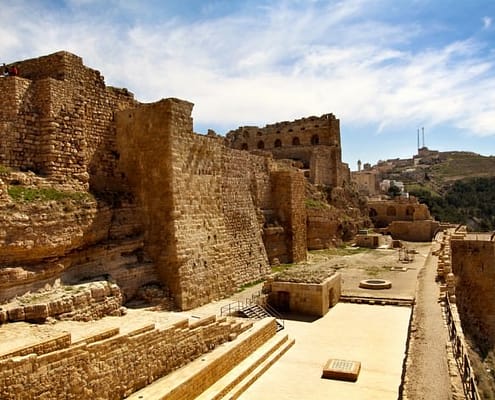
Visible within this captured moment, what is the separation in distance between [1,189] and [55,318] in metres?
2.92

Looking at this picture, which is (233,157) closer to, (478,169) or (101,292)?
(101,292)

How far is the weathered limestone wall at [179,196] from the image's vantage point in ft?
42.6

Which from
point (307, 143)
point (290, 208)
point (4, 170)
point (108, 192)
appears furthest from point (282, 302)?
point (307, 143)

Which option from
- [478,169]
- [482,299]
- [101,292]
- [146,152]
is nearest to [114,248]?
[101,292]

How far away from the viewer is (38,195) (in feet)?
33.9

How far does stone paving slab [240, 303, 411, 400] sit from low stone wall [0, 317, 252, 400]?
1.32 m

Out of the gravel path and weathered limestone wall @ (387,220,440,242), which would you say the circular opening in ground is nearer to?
the gravel path

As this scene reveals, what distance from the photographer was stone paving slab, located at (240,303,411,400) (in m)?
9.11

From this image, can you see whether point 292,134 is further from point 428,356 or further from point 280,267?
point 428,356

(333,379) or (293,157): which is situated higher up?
(293,157)

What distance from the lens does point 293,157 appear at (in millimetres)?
37656

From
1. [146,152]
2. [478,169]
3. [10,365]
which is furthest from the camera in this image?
[478,169]

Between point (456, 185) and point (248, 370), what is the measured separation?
78248mm

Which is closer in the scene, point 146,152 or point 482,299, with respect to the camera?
point 146,152
